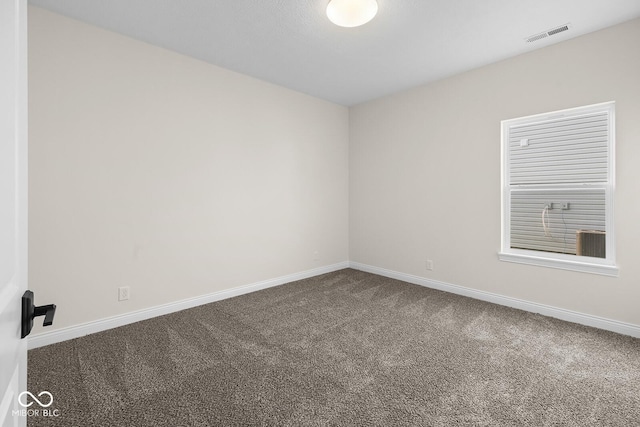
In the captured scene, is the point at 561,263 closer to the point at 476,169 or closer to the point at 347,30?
the point at 476,169

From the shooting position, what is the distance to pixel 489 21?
254 centimetres

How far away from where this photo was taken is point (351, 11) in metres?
2.25

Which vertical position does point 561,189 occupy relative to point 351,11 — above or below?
below

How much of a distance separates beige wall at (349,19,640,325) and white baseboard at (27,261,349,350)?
1591 mm

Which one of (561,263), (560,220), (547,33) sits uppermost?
(547,33)

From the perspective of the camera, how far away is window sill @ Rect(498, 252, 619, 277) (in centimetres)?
271

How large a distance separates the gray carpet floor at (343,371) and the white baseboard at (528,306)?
10cm

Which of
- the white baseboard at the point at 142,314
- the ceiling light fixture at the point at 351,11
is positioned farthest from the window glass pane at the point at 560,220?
the white baseboard at the point at 142,314

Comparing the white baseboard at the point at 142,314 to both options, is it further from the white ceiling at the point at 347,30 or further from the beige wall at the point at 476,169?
the white ceiling at the point at 347,30

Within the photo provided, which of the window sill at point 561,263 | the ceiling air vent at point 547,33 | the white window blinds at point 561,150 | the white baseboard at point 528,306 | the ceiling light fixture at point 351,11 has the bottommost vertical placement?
the white baseboard at point 528,306

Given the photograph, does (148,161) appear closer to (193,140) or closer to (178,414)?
(193,140)

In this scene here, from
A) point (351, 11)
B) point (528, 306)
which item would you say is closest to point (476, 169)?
point (528, 306)

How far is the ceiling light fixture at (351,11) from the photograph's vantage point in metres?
2.21

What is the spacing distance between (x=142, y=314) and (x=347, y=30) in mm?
3221
